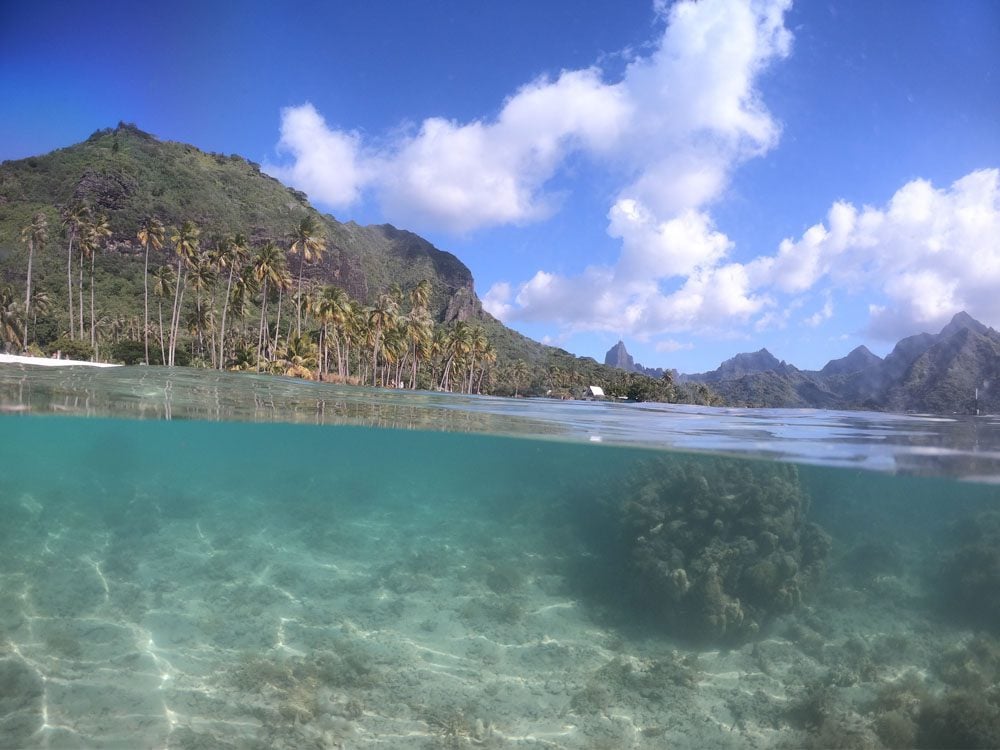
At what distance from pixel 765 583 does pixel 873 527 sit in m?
14.8

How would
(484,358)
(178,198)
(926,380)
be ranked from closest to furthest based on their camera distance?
(926,380)
(484,358)
(178,198)

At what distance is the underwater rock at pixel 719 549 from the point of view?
12.1 meters

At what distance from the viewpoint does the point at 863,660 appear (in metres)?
11.9

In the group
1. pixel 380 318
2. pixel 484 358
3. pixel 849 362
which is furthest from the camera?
pixel 484 358

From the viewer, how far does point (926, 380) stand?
22.3 m

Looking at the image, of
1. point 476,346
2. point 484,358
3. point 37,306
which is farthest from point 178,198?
point 476,346

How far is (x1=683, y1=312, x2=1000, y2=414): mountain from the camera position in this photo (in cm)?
1973

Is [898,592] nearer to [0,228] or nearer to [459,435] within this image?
[459,435]

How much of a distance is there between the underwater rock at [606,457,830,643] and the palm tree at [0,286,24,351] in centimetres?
5560

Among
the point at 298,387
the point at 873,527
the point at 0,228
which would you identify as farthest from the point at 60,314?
the point at 873,527

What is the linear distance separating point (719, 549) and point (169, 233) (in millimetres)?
110323

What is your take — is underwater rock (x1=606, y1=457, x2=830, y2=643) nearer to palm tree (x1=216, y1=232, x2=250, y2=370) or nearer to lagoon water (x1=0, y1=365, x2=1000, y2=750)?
lagoon water (x1=0, y1=365, x2=1000, y2=750)

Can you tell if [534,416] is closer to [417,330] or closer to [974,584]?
[974,584]

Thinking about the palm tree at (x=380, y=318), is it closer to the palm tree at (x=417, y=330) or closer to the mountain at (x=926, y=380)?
the palm tree at (x=417, y=330)
